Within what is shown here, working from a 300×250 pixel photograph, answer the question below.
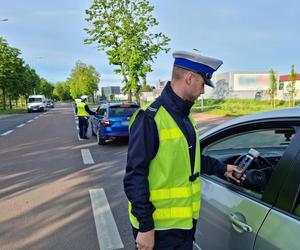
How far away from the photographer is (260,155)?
2.87 metres

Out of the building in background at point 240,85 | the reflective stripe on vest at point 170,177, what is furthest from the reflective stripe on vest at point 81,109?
the building in background at point 240,85

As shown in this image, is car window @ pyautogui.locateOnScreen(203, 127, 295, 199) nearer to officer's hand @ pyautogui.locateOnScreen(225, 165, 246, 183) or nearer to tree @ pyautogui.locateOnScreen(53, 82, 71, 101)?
officer's hand @ pyautogui.locateOnScreen(225, 165, 246, 183)

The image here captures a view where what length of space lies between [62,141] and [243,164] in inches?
476

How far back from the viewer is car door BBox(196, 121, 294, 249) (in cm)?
195

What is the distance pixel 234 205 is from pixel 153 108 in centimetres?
85

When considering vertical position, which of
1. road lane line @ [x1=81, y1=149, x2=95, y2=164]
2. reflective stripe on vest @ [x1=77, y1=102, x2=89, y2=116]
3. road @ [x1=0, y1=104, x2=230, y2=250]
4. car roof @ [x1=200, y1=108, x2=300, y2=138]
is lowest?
road lane line @ [x1=81, y1=149, x2=95, y2=164]

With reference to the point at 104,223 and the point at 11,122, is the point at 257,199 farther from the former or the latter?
the point at 11,122

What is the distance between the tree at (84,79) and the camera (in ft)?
255

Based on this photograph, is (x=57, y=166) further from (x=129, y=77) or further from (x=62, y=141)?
(x=129, y=77)

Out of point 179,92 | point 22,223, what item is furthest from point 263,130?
point 22,223

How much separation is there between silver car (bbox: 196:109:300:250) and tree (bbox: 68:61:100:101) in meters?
76.1

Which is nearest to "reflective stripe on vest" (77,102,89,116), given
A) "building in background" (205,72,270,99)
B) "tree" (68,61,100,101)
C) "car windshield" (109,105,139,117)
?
"car windshield" (109,105,139,117)

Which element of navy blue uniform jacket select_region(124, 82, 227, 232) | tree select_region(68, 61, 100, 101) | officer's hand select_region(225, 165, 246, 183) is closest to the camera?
navy blue uniform jacket select_region(124, 82, 227, 232)

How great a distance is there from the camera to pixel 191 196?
2.07 meters
